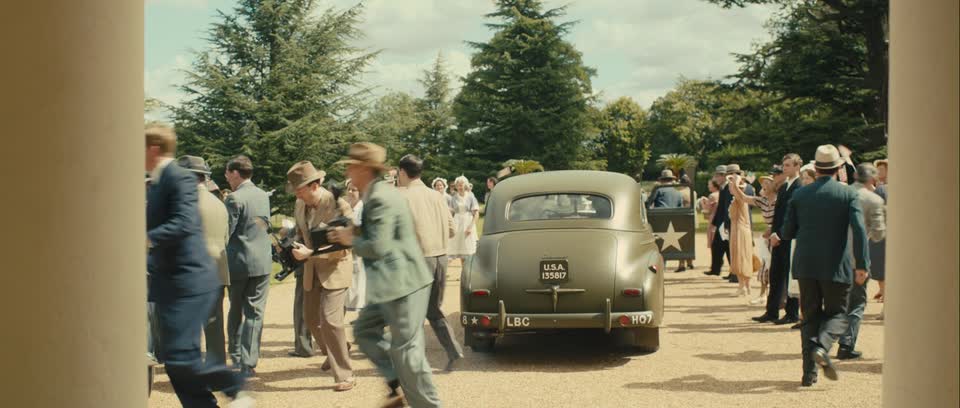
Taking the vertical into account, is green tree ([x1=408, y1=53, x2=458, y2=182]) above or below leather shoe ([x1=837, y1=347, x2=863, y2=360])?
above

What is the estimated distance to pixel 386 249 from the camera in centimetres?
605

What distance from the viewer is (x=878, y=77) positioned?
37625 mm

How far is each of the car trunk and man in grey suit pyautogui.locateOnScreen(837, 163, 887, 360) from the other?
2.27m

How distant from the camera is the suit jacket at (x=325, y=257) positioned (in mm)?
8120

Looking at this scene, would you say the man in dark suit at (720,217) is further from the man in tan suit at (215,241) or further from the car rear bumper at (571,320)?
the man in tan suit at (215,241)

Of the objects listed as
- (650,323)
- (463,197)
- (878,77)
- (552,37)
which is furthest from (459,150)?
(650,323)

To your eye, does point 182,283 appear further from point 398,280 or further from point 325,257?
point 325,257

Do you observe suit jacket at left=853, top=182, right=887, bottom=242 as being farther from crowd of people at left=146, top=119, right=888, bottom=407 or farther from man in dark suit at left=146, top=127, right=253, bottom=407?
man in dark suit at left=146, top=127, right=253, bottom=407

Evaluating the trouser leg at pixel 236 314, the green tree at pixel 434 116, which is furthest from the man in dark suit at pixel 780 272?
the green tree at pixel 434 116

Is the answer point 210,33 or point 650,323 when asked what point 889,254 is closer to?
point 650,323

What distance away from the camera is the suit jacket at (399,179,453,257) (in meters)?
9.12

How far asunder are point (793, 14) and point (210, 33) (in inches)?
1034

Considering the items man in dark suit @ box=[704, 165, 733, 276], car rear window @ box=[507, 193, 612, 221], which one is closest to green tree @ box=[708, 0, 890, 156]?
man in dark suit @ box=[704, 165, 733, 276]

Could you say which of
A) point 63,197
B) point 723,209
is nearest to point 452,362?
point 63,197
